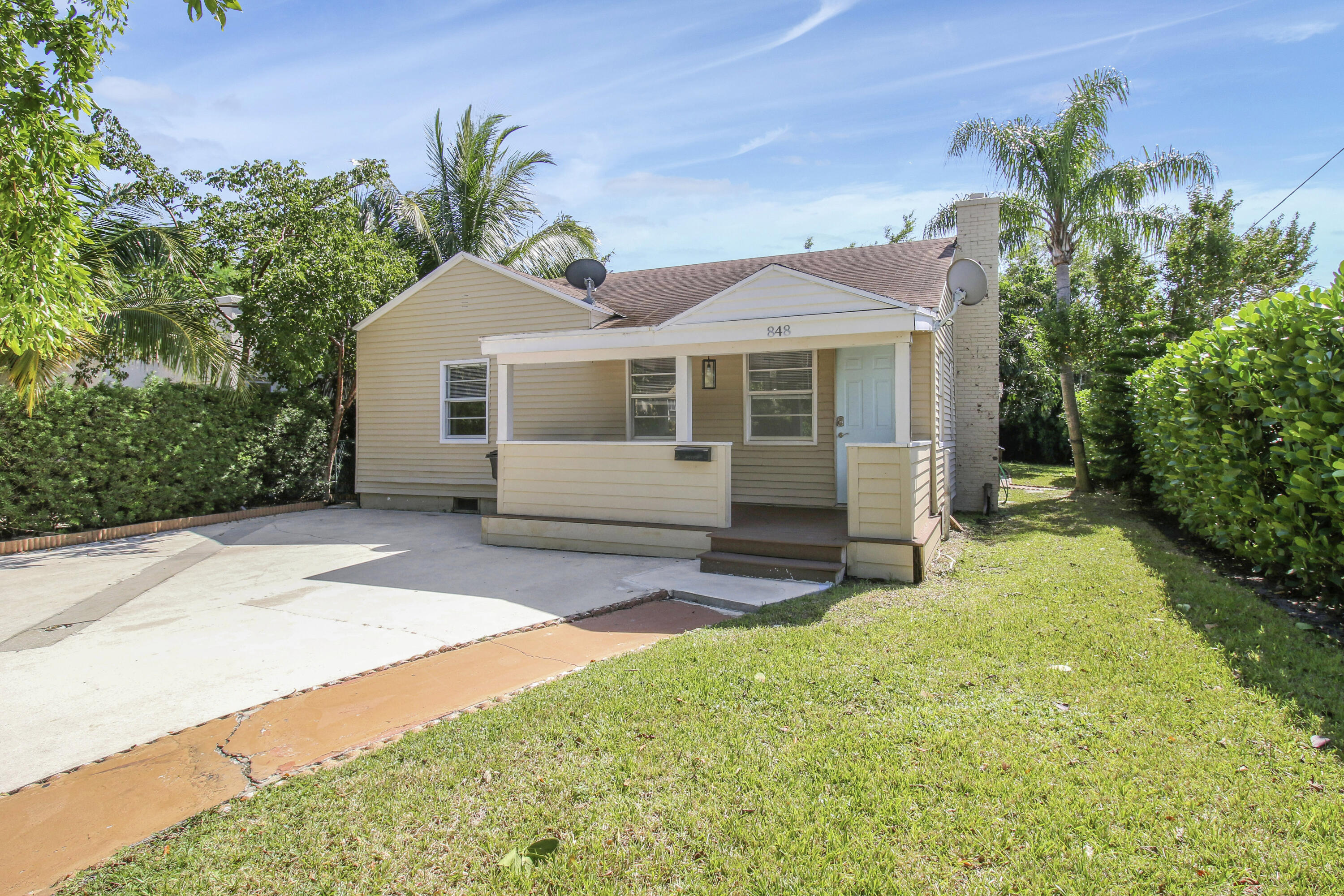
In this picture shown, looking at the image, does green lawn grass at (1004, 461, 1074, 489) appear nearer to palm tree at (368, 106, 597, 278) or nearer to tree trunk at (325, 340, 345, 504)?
palm tree at (368, 106, 597, 278)

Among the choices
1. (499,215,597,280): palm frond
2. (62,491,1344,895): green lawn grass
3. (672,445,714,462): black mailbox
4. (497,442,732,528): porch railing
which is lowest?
(62,491,1344,895): green lawn grass

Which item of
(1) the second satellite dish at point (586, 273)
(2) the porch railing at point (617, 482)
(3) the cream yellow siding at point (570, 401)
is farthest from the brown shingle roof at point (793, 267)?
(2) the porch railing at point (617, 482)

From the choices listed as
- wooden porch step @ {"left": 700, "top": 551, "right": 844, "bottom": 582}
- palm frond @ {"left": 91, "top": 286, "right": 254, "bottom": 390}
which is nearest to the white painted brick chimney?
wooden porch step @ {"left": 700, "top": 551, "right": 844, "bottom": 582}

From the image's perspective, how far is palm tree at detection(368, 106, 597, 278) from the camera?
60.6 ft

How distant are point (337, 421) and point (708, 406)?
7334mm

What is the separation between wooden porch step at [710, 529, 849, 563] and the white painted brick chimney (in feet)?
18.3

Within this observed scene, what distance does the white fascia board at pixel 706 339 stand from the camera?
6.98 m

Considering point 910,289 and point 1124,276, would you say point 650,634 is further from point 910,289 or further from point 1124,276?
point 1124,276

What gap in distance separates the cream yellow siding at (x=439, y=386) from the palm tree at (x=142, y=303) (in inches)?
86.8

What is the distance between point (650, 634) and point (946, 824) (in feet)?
9.08

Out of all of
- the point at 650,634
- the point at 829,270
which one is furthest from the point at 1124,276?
the point at 650,634

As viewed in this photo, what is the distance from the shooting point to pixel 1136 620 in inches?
193

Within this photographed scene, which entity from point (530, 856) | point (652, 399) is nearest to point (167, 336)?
point (652, 399)

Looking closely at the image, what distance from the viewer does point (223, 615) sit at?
18.4 feet
